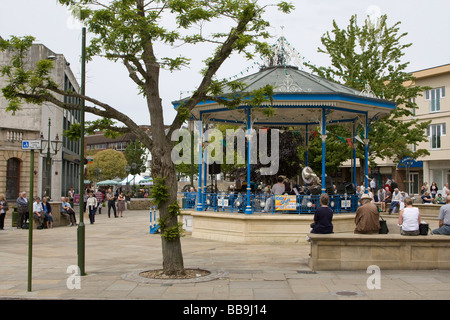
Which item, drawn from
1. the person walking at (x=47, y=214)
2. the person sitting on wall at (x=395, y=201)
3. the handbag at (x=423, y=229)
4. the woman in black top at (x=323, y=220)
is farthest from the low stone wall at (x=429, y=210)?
the person walking at (x=47, y=214)

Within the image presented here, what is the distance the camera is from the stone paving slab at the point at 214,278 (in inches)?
346

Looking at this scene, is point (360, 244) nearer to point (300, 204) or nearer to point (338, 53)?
point (300, 204)

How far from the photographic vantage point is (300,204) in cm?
1731

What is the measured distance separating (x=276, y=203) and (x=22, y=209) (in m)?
12.3

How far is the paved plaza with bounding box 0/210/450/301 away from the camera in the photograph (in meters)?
8.84

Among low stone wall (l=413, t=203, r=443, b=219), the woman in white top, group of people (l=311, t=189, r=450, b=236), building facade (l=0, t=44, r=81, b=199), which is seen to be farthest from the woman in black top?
building facade (l=0, t=44, r=81, b=199)

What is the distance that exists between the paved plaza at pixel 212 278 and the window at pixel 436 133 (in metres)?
31.1

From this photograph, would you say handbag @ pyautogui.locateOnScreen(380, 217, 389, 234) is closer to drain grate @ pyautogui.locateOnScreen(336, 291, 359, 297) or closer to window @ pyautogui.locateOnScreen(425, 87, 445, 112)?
drain grate @ pyautogui.locateOnScreen(336, 291, 359, 297)

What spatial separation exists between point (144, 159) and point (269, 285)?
6928 centimetres

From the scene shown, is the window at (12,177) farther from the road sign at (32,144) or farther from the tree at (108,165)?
the tree at (108,165)

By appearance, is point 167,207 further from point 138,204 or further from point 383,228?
point 138,204

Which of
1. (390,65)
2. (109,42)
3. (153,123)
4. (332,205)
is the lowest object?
(332,205)

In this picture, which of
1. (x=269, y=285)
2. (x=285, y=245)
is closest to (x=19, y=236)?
(x=285, y=245)

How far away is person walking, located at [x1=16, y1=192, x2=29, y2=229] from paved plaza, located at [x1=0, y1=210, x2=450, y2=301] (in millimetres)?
6416
